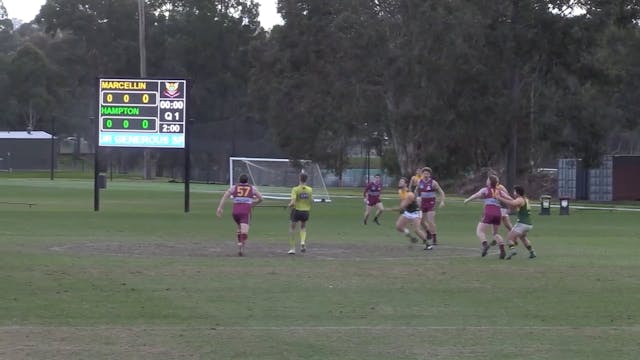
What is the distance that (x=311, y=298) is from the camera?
1425 cm

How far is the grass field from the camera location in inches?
410

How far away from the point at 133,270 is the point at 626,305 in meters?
8.20

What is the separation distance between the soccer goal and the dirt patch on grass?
29.3 metres

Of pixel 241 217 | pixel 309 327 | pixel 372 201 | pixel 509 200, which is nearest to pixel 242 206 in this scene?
pixel 241 217

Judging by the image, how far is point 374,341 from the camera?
10.8m

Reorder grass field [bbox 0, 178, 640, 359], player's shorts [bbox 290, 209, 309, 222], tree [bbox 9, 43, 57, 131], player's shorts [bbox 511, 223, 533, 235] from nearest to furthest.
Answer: grass field [bbox 0, 178, 640, 359]
player's shorts [bbox 511, 223, 533, 235]
player's shorts [bbox 290, 209, 309, 222]
tree [bbox 9, 43, 57, 131]

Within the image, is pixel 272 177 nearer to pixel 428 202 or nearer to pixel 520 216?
pixel 428 202

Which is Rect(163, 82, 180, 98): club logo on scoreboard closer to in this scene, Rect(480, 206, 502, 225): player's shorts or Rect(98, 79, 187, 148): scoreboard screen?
Rect(98, 79, 187, 148): scoreboard screen

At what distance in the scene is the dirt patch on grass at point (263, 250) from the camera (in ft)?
69.6

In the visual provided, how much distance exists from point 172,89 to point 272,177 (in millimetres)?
17057

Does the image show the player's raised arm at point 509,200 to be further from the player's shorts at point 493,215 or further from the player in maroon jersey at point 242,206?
the player in maroon jersey at point 242,206

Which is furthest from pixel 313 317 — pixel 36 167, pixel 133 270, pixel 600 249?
pixel 36 167

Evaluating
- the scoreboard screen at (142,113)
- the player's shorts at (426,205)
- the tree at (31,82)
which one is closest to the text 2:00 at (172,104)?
the scoreboard screen at (142,113)

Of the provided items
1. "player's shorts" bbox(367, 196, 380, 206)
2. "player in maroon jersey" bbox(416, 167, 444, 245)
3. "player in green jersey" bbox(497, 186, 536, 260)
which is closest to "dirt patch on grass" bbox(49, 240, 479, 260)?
"player in maroon jersey" bbox(416, 167, 444, 245)
